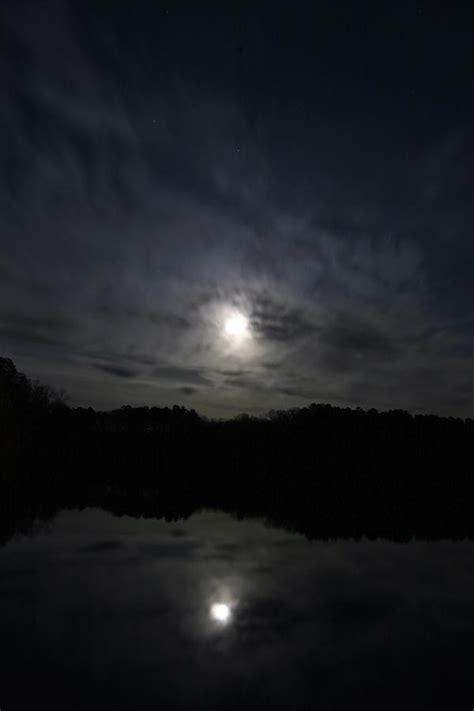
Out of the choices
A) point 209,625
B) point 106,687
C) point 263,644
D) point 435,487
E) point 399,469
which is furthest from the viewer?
point 399,469

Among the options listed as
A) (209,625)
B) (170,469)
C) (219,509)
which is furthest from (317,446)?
(209,625)

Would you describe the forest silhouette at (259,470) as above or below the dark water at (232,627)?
above

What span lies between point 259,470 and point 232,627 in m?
74.5

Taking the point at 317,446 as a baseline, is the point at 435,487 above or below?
below

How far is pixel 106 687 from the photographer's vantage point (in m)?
11.7

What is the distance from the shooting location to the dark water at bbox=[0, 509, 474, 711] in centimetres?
1166

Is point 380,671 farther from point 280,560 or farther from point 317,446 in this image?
point 317,446

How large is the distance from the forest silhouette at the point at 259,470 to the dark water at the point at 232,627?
26.0ft

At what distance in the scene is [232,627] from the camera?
15.4 metres

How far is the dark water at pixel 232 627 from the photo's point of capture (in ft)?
38.3

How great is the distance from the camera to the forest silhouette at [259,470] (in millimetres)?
40125

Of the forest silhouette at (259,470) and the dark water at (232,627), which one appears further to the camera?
the forest silhouette at (259,470)

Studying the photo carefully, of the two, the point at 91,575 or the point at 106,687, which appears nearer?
the point at 106,687

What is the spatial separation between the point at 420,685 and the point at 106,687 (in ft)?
24.6
